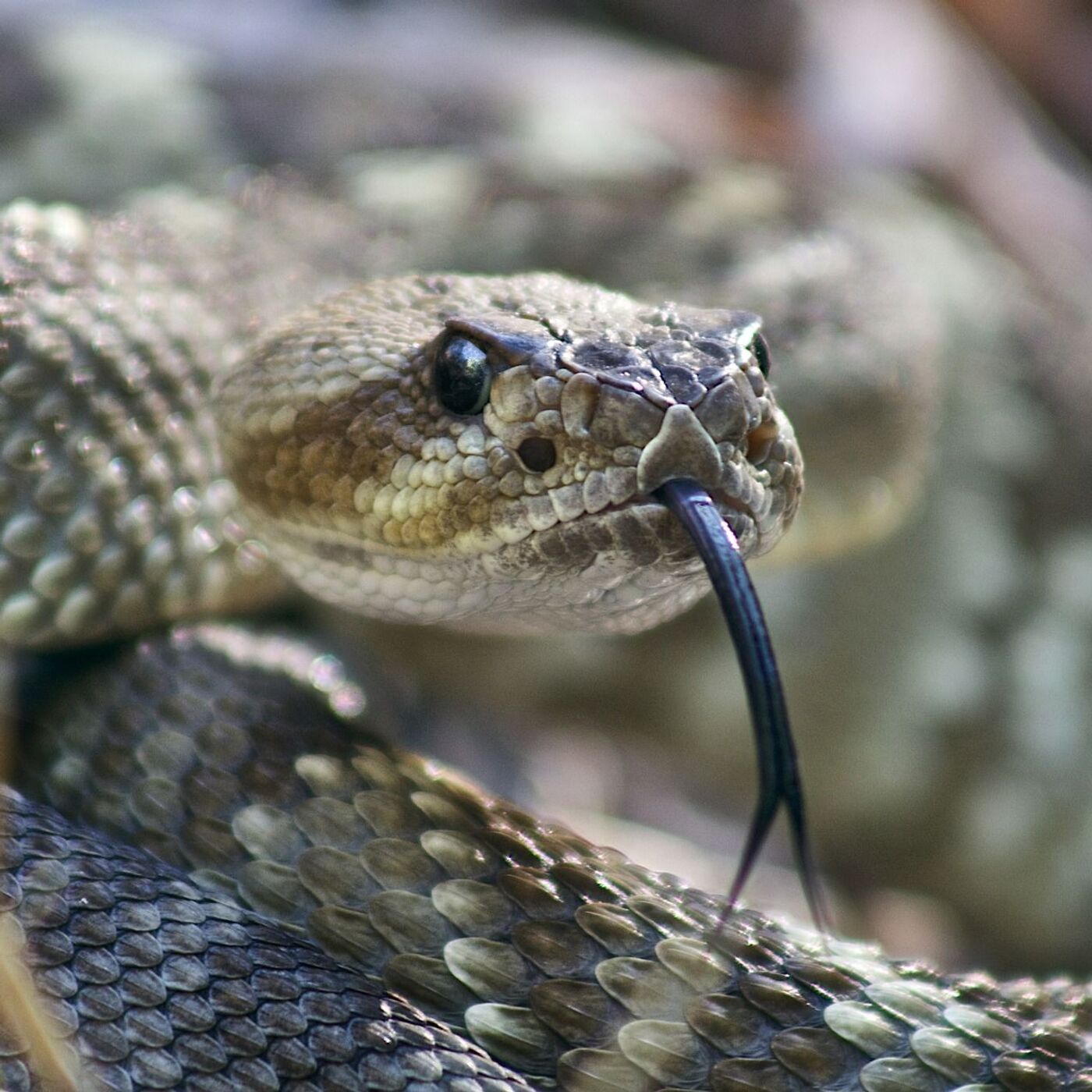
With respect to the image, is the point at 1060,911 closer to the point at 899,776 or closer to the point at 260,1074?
the point at 899,776

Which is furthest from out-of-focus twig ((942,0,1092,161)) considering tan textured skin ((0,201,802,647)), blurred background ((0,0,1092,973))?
tan textured skin ((0,201,802,647))

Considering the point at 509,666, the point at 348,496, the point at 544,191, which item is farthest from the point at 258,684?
the point at 544,191

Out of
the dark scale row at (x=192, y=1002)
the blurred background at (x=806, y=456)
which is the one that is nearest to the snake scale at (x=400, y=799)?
the dark scale row at (x=192, y=1002)

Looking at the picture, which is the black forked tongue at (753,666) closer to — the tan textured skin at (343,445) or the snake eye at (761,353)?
the tan textured skin at (343,445)

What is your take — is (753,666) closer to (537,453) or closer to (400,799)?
(537,453)

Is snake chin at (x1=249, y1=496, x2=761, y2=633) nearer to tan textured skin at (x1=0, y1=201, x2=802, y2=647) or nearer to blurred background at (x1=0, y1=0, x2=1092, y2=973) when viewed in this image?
tan textured skin at (x1=0, y1=201, x2=802, y2=647)

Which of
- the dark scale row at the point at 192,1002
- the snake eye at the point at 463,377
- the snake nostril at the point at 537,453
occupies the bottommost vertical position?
the dark scale row at the point at 192,1002

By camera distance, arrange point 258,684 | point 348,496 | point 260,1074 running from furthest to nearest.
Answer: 1. point 258,684
2. point 348,496
3. point 260,1074
